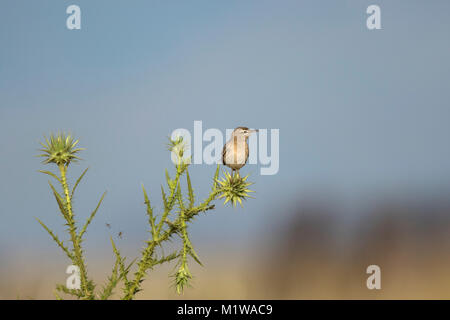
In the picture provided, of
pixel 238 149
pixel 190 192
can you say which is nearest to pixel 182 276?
pixel 190 192

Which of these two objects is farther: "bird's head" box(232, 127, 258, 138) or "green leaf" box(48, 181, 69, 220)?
"bird's head" box(232, 127, 258, 138)

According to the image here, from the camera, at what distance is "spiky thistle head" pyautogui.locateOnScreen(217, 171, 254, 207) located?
19.6ft

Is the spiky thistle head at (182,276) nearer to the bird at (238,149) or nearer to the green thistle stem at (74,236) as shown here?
the green thistle stem at (74,236)

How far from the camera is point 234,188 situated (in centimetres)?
603

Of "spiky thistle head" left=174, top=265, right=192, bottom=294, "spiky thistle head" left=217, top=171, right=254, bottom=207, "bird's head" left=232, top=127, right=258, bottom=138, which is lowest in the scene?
"spiky thistle head" left=174, top=265, right=192, bottom=294

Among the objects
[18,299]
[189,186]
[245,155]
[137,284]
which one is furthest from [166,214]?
[245,155]

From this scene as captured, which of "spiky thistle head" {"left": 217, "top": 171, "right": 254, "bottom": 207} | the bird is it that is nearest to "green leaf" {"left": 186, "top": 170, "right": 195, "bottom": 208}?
"spiky thistle head" {"left": 217, "top": 171, "right": 254, "bottom": 207}

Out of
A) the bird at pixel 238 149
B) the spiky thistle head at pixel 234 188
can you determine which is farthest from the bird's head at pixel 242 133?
the spiky thistle head at pixel 234 188

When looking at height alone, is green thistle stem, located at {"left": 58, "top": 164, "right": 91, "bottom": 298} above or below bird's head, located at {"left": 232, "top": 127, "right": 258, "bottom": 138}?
below

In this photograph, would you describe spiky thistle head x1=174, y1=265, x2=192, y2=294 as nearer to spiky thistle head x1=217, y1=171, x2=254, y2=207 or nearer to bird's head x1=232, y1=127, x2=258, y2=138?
spiky thistle head x1=217, y1=171, x2=254, y2=207

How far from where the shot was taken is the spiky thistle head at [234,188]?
5.97 m

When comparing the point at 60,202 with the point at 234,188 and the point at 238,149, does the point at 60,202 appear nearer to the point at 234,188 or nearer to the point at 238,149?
the point at 234,188
